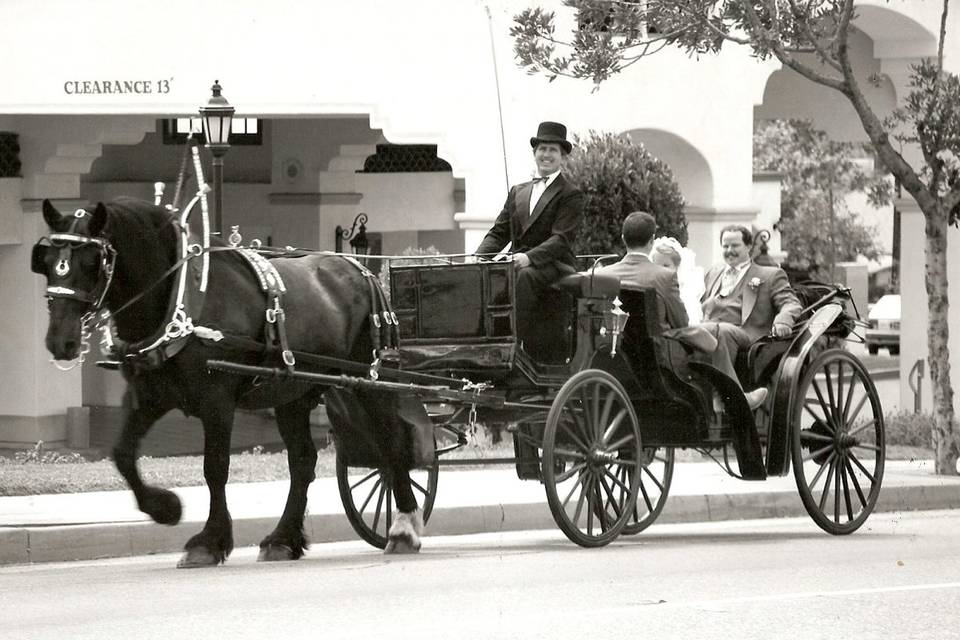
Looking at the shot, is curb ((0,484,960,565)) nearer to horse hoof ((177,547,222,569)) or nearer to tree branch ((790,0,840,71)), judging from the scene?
horse hoof ((177,547,222,569))

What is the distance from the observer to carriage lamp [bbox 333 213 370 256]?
1002 inches

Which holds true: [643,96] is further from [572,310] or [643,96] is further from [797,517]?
[572,310]

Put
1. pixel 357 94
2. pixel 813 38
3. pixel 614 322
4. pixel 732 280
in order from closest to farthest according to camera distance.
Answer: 1. pixel 614 322
2. pixel 732 280
3. pixel 813 38
4. pixel 357 94

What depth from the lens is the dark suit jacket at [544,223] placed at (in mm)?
10469

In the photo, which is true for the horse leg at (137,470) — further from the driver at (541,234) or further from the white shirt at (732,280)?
the white shirt at (732,280)

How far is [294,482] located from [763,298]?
11.1ft

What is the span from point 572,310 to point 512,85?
383 inches

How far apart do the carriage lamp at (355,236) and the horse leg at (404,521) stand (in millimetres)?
15134

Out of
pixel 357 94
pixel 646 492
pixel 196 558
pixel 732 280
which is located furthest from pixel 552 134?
pixel 357 94

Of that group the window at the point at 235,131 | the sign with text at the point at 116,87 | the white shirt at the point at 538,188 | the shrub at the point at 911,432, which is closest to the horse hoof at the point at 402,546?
the white shirt at the point at 538,188

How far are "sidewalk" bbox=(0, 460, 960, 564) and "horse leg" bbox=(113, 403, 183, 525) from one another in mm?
618

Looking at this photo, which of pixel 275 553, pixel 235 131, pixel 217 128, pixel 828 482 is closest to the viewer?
pixel 275 553

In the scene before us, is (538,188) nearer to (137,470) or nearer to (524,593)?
(137,470)

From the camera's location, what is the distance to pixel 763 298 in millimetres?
11781
